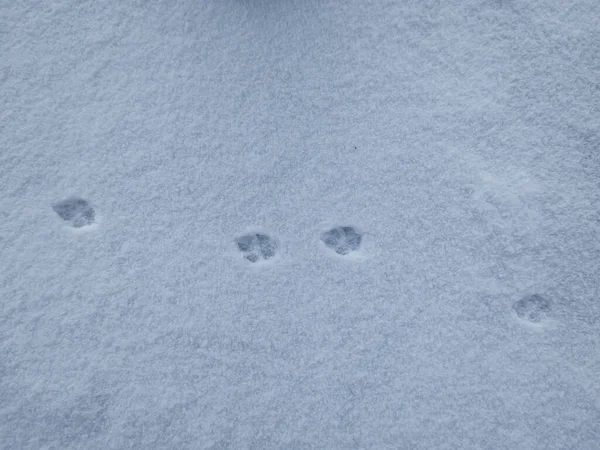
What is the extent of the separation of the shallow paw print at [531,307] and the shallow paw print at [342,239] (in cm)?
32

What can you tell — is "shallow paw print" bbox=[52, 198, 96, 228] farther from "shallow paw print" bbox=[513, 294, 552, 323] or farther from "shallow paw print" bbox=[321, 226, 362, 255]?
"shallow paw print" bbox=[513, 294, 552, 323]

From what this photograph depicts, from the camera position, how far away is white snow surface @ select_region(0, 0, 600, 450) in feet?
2.56

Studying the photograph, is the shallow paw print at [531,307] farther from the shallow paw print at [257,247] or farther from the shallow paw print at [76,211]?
the shallow paw print at [76,211]

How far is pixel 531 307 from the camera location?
0.80 meters

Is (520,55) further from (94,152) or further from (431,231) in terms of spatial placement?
(94,152)

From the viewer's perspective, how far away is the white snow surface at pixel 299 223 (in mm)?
781

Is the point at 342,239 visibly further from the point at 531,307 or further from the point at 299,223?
the point at 531,307

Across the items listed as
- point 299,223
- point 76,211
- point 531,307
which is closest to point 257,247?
point 299,223

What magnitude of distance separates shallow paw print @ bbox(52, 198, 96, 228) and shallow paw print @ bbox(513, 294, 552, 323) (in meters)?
0.84

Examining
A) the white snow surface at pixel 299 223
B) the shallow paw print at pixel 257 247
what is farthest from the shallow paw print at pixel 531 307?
the shallow paw print at pixel 257 247

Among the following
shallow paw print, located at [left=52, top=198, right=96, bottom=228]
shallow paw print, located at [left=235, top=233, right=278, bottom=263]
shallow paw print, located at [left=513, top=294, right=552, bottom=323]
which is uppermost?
shallow paw print, located at [left=52, top=198, right=96, bottom=228]

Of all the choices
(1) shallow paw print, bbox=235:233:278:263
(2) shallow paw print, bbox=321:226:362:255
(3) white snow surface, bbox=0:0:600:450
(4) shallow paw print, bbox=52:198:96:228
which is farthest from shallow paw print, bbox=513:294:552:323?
(4) shallow paw print, bbox=52:198:96:228

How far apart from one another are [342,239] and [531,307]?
38 cm

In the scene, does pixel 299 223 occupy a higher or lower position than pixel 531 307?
higher
